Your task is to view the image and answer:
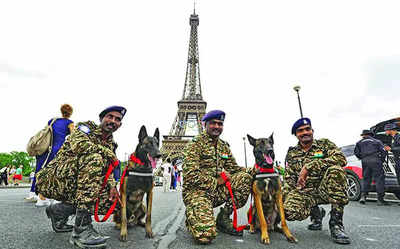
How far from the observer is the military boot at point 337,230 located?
2.50 meters

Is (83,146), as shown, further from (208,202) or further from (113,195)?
(208,202)

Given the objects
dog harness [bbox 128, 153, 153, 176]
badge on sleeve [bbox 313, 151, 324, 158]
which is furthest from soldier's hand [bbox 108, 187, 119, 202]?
badge on sleeve [bbox 313, 151, 324, 158]

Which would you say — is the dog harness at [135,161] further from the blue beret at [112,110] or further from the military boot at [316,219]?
the military boot at [316,219]

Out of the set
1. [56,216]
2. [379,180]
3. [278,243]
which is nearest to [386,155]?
[379,180]

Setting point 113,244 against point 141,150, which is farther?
point 141,150

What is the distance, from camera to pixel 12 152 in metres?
63.2

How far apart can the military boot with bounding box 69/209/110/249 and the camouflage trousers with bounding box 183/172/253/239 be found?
93cm

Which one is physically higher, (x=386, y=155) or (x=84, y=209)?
(x=386, y=155)

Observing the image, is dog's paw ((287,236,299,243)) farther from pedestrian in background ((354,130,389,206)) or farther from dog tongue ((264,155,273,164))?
pedestrian in background ((354,130,389,206))

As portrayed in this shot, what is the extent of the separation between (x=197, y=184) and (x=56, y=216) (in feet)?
5.50

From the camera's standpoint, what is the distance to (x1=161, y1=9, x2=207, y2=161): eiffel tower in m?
37.4

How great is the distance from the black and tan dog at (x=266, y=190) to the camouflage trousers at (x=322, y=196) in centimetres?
23

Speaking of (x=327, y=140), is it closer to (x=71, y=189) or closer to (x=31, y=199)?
(x=71, y=189)

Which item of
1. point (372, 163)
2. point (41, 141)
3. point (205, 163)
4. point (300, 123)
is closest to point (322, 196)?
point (300, 123)
